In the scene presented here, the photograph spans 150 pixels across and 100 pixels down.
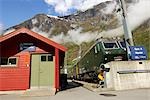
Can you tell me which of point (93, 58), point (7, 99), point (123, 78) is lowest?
point (7, 99)

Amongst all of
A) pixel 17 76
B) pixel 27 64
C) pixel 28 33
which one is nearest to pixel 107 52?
pixel 27 64

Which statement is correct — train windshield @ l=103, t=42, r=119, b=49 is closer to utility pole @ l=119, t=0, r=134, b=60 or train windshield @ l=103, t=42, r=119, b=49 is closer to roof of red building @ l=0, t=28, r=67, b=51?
utility pole @ l=119, t=0, r=134, b=60

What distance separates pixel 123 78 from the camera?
16422 mm

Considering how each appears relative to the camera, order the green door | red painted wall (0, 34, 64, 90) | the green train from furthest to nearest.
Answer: the green train, the green door, red painted wall (0, 34, 64, 90)

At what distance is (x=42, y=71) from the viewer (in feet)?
58.7

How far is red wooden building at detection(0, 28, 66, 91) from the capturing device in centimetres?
1770

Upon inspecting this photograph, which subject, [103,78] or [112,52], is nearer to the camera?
[103,78]

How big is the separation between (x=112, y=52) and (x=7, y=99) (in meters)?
8.88

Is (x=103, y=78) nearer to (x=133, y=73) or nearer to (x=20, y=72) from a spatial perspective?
(x=133, y=73)

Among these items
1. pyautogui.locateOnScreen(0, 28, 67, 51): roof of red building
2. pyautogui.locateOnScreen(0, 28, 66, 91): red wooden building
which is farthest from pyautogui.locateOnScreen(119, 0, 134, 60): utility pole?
pyautogui.locateOnScreen(0, 28, 67, 51): roof of red building

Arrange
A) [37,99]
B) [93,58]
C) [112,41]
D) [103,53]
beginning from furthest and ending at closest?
1. [93,58]
2. [112,41]
3. [103,53]
4. [37,99]

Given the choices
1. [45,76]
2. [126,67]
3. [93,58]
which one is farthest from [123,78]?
[93,58]

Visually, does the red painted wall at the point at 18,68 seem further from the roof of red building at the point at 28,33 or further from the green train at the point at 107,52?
the green train at the point at 107,52

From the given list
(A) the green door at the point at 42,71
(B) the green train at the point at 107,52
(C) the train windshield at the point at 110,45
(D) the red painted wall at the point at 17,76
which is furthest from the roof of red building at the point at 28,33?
(C) the train windshield at the point at 110,45
